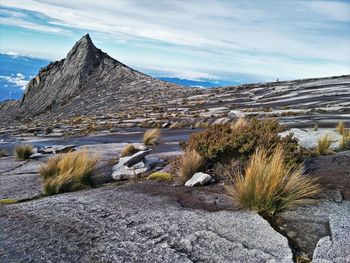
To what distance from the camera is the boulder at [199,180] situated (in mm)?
9945

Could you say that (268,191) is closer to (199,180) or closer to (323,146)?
(199,180)

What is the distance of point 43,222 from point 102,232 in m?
1.20

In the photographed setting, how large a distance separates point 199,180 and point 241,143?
1764mm

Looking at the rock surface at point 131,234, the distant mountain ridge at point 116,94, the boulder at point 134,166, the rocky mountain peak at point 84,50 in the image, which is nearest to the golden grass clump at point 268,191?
the rock surface at point 131,234

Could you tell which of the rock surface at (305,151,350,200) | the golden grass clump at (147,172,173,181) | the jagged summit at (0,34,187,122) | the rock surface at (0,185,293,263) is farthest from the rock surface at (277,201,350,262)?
the jagged summit at (0,34,187,122)

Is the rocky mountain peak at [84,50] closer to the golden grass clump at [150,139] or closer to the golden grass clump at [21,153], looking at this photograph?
the golden grass clump at [150,139]

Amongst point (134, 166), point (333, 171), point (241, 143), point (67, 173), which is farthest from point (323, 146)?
point (67, 173)

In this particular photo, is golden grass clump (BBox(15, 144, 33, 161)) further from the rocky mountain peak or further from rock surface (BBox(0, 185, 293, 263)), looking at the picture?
the rocky mountain peak

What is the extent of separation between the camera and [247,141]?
10.9m

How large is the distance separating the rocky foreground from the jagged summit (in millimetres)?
60214

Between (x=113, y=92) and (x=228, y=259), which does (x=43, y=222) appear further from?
(x=113, y=92)

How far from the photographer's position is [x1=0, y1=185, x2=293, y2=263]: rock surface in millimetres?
5789

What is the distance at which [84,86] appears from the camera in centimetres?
9256

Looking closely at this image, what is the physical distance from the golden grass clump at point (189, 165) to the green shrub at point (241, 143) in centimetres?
34
